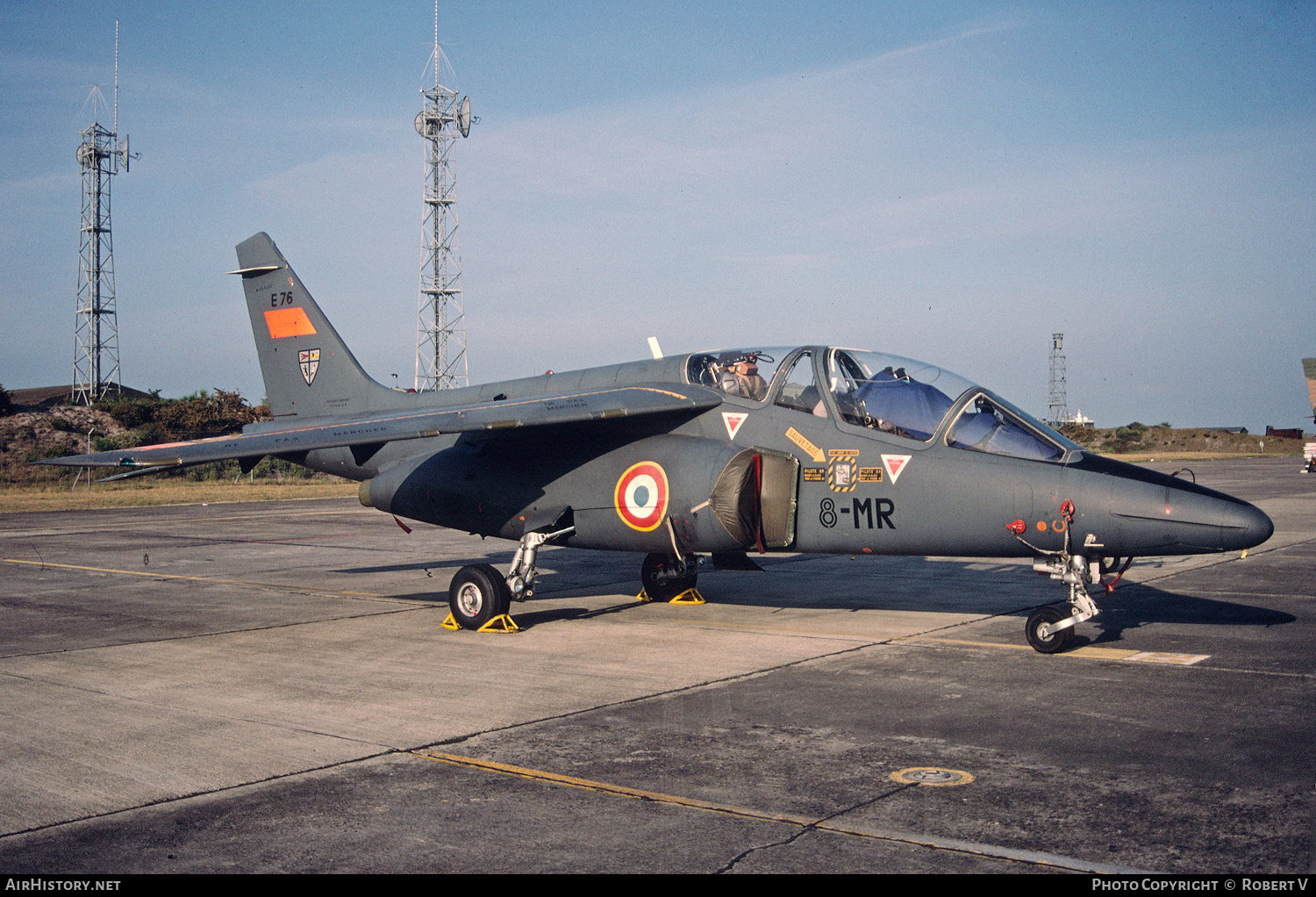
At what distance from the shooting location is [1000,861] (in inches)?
183

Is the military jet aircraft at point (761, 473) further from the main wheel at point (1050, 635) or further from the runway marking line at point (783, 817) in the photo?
the runway marking line at point (783, 817)

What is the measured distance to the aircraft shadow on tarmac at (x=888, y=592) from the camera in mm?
11828

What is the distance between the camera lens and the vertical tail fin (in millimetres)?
14734

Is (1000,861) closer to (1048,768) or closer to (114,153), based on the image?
(1048,768)

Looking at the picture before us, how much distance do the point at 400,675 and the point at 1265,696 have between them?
720 cm

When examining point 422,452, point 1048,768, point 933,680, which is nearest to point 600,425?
point 422,452

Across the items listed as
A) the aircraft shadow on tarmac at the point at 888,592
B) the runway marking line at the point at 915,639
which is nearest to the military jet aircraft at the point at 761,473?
the runway marking line at the point at 915,639

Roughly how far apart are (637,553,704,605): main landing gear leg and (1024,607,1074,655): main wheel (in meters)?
4.91

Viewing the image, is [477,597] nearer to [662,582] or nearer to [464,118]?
[662,582]

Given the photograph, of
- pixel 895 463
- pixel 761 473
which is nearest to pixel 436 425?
pixel 761 473

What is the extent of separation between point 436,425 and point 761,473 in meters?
3.50

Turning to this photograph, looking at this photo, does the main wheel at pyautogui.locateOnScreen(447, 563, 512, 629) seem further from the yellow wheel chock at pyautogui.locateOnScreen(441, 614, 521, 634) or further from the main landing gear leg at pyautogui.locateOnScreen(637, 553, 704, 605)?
the main landing gear leg at pyautogui.locateOnScreen(637, 553, 704, 605)

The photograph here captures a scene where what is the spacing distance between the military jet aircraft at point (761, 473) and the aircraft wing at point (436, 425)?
1.2 inches

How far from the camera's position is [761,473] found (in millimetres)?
10414
